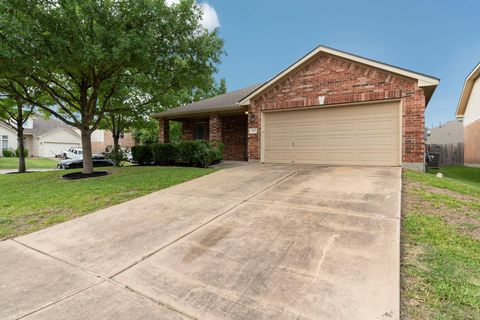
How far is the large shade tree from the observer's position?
6824 mm

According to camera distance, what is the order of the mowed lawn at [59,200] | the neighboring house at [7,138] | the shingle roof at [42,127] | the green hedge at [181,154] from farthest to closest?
the shingle roof at [42,127]
the neighboring house at [7,138]
the green hedge at [181,154]
the mowed lawn at [59,200]

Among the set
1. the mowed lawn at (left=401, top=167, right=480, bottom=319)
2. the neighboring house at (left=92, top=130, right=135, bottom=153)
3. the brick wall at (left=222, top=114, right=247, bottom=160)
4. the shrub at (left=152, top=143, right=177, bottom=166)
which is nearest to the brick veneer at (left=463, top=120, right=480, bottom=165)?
the brick wall at (left=222, top=114, right=247, bottom=160)

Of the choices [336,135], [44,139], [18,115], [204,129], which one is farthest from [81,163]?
[44,139]

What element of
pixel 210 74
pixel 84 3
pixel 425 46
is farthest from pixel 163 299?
pixel 425 46

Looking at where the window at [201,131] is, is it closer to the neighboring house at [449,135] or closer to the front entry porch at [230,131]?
the front entry porch at [230,131]

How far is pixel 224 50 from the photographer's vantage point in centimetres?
954

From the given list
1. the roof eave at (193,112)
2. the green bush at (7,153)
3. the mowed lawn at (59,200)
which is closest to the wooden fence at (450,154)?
the roof eave at (193,112)

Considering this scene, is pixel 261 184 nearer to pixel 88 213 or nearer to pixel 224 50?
pixel 88 213

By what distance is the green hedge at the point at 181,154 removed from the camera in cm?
1078

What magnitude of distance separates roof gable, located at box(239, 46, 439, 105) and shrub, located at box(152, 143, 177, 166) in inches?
149

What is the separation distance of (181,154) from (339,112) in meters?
6.73

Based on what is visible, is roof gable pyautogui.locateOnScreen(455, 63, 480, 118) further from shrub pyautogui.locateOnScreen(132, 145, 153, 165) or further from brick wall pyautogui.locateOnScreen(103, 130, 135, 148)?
brick wall pyautogui.locateOnScreen(103, 130, 135, 148)

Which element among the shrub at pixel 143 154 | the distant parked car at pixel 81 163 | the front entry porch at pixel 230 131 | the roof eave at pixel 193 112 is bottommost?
the distant parked car at pixel 81 163

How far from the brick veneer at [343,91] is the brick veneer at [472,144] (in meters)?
10.5
